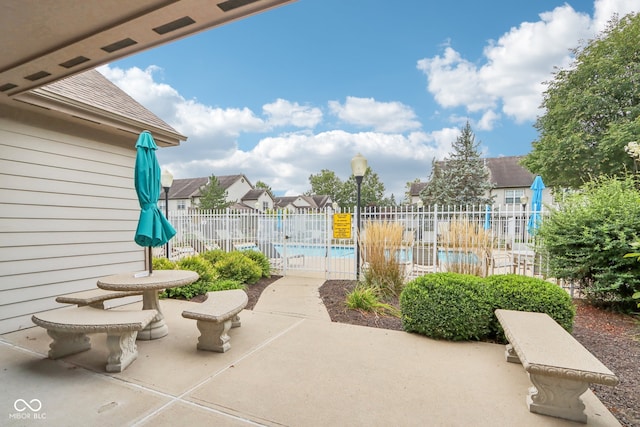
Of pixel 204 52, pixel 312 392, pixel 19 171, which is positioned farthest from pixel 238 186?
pixel 312 392

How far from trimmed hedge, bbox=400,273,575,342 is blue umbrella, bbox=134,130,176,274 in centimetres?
319

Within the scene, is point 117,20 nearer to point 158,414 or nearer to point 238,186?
point 158,414

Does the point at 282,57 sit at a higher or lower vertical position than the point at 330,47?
lower

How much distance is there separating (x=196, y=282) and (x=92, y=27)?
4.64 m

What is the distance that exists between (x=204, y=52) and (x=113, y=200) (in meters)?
3.64

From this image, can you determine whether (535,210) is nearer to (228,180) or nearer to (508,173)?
(508,173)

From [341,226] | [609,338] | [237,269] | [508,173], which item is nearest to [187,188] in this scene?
[237,269]

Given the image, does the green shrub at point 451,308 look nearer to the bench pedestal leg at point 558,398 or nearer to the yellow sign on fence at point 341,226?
the bench pedestal leg at point 558,398

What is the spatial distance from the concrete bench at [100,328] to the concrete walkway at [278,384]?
10cm

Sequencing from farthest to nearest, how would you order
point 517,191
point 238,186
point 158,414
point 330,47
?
point 238,186 → point 517,191 → point 330,47 → point 158,414

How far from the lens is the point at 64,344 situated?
3.08 metres

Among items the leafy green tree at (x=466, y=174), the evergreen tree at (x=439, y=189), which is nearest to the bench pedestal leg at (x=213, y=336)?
the evergreen tree at (x=439, y=189)

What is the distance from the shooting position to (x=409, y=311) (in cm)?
382

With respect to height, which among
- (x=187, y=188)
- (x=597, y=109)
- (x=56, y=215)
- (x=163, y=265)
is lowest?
(x=163, y=265)
